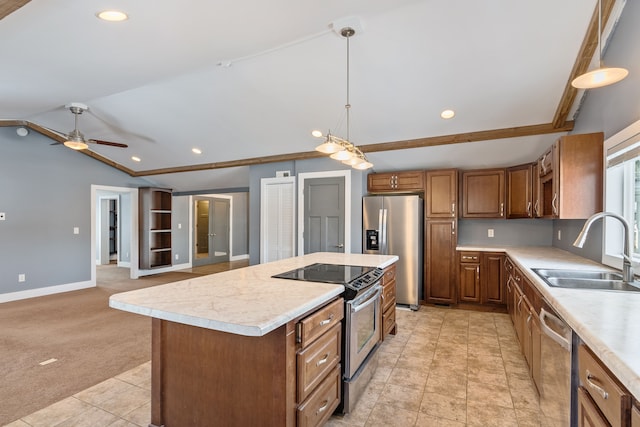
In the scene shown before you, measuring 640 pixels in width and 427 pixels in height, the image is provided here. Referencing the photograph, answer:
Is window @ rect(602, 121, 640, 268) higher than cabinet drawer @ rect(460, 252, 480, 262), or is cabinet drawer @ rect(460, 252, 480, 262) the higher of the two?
window @ rect(602, 121, 640, 268)

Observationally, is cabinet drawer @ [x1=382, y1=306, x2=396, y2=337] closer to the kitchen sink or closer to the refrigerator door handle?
the kitchen sink

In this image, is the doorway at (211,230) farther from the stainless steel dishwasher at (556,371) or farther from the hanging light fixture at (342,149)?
the stainless steel dishwasher at (556,371)

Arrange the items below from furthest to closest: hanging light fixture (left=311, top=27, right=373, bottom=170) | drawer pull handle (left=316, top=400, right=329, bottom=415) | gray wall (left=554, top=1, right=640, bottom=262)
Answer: hanging light fixture (left=311, top=27, right=373, bottom=170), gray wall (left=554, top=1, right=640, bottom=262), drawer pull handle (left=316, top=400, right=329, bottom=415)

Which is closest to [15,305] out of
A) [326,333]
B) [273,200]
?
[273,200]

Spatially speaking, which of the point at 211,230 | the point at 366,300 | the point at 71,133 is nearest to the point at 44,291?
the point at 71,133

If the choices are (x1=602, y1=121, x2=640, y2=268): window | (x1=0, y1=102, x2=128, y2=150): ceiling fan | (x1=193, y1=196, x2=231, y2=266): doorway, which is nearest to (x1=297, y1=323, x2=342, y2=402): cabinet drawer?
(x1=602, y1=121, x2=640, y2=268): window

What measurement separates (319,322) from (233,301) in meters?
0.48

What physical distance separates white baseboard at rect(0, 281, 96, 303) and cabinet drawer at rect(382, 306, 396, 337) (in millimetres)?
5845

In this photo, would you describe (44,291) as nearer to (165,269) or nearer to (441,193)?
(165,269)

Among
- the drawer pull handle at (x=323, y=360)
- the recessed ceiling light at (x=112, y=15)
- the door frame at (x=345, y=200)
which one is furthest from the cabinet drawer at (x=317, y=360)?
the door frame at (x=345, y=200)

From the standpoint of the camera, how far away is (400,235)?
4.79 meters

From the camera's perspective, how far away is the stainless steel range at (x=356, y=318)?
212cm

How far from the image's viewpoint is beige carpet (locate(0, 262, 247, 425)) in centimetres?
245

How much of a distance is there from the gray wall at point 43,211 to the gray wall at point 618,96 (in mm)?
7763
